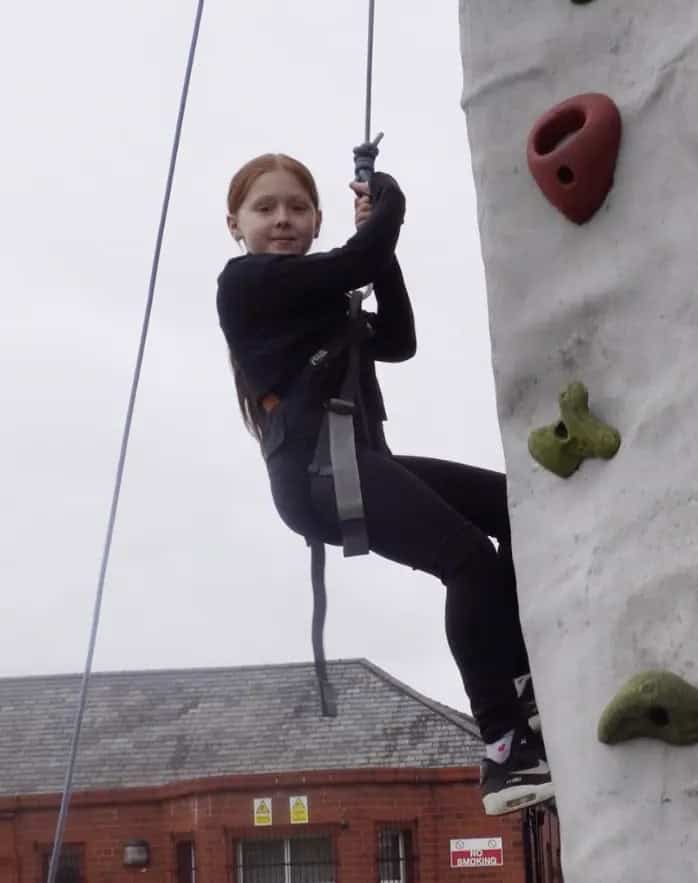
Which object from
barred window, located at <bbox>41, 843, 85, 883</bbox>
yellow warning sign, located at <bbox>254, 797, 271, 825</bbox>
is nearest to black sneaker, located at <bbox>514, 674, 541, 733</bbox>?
yellow warning sign, located at <bbox>254, 797, 271, 825</bbox>

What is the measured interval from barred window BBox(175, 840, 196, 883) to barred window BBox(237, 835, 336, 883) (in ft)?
2.90

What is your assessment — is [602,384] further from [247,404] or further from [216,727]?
[216,727]

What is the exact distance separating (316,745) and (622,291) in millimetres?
21305

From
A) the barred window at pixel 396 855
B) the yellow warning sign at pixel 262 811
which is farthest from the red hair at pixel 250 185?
the yellow warning sign at pixel 262 811

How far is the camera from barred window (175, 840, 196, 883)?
891 inches

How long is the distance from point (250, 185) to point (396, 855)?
63.1ft

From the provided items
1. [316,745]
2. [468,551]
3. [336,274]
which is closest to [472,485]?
[468,551]

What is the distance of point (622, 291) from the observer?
2.33m

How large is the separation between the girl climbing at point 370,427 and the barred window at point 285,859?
18.8 m

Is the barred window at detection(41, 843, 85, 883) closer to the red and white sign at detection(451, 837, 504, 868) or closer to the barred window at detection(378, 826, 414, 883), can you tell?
the barred window at detection(378, 826, 414, 883)

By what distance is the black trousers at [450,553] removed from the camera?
312 centimetres

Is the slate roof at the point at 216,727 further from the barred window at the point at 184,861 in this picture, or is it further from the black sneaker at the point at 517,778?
the black sneaker at the point at 517,778

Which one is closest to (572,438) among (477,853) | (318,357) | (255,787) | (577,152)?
(577,152)

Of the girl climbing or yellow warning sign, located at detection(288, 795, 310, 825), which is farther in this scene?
yellow warning sign, located at detection(288, 795, 310, 825)
